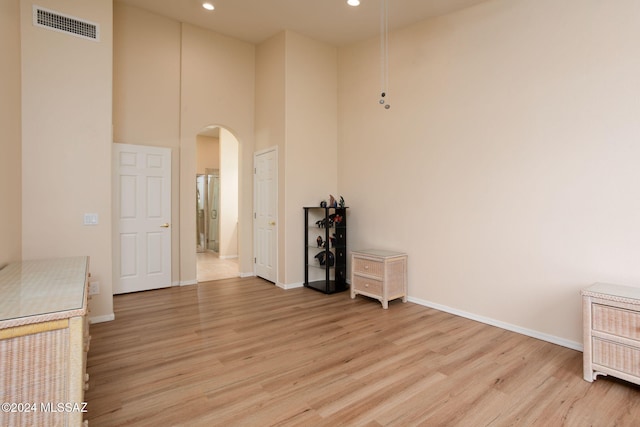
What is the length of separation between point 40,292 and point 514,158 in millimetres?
3820

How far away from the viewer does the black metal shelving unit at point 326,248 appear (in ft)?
15.3

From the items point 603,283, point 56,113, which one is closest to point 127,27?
point 56,113

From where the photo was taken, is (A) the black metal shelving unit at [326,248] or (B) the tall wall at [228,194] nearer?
(A) the black metal shelving unit at [326,248]

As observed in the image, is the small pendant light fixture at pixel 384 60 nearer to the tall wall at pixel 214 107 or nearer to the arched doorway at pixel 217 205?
the tall wall at pixel 214 107

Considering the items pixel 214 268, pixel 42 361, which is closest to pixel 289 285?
pixel 214 268

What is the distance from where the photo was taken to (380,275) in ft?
13.1

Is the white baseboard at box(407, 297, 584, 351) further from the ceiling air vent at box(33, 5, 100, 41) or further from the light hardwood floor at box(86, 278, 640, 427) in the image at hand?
the ceiling air vent at box(33, 5, 100, 41)

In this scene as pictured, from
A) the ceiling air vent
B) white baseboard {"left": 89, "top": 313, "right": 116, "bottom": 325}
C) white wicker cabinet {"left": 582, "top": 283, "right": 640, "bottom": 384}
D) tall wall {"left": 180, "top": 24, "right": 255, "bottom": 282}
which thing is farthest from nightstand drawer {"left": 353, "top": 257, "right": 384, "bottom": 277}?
the ceiling air vent

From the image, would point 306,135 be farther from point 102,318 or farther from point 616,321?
point 616,321

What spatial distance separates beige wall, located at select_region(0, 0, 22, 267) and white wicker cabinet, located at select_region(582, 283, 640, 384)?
437 cm

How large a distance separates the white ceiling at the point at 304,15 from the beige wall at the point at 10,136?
6.46ft

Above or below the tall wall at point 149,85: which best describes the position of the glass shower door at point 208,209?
below

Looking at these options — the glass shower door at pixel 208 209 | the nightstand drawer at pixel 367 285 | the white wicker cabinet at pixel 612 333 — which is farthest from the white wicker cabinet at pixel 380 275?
the glass shower door at pixel 208 209

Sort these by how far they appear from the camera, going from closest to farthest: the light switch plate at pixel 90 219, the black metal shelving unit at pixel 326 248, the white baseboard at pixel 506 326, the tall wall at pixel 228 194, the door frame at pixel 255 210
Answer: the white baseboard at pixel 506 326 < the light switch plate at pixel 90 219 < the black metal shelving unit at pixel 326 248 < the door frame at pixel 255 210 < the tall wall at pixel 228 194
